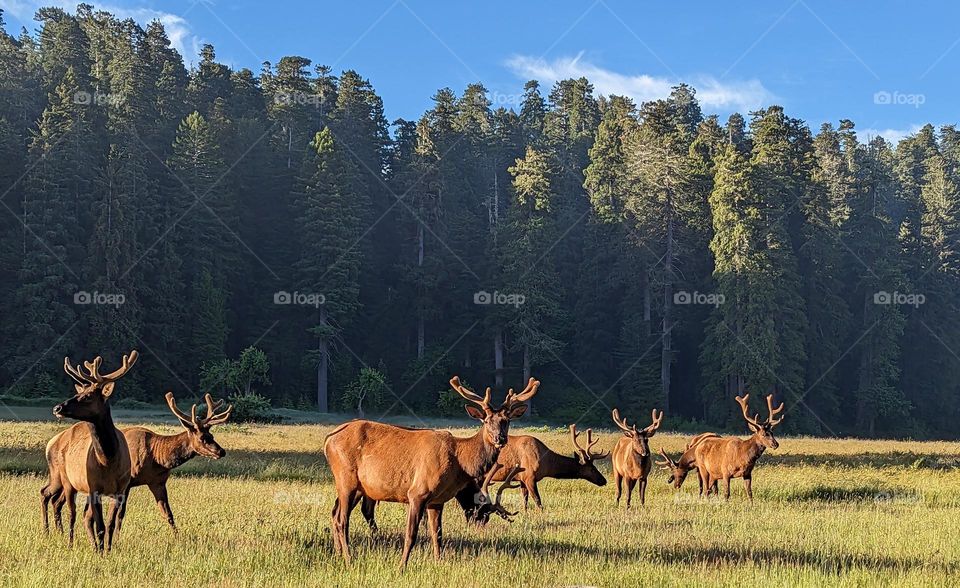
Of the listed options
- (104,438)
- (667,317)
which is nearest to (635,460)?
(104,438)

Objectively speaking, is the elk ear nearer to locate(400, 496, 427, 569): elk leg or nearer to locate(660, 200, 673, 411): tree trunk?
locate(400, 496, 427, 569): elk leg

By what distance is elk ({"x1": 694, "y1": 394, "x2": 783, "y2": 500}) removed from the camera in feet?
57.3

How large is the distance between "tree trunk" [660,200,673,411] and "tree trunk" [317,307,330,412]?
2238 centimetres

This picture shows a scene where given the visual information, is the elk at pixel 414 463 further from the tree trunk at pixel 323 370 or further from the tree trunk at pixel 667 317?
the tree trunk at pixel 667 317

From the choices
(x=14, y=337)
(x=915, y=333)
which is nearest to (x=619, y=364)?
(x=915, y=333)

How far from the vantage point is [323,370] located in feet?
183

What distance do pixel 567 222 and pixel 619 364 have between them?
13682 mm

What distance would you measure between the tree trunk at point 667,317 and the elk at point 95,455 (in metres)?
49.2

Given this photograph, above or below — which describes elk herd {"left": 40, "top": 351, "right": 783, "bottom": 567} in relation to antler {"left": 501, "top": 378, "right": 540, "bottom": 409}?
below

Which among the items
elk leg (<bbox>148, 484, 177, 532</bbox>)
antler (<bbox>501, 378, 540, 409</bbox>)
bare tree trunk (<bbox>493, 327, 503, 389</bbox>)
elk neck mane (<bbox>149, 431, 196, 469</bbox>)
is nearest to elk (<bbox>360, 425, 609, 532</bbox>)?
antler (<bbox>501, 378, 540, 409</bbox>)

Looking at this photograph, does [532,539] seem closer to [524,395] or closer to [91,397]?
[524,395]

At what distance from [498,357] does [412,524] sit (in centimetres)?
5040

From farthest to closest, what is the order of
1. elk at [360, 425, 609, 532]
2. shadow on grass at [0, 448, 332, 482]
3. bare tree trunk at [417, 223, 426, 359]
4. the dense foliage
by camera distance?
bare tree trunk at [417, 223, 426, 359] → the dense foliage → shadow on grass at [0, 448, 332, 482] → elk at [360, 425, 609, 532]

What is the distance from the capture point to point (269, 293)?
59.8 m
